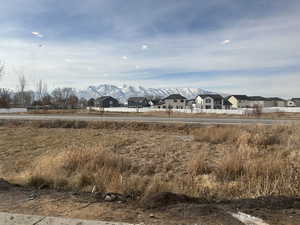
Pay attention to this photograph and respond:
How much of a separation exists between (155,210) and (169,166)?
200 inches

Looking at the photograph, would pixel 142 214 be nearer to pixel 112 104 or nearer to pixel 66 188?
pixel 66 188

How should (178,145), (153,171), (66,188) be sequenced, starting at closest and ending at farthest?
(66,188) → (153,171) → (178,145)

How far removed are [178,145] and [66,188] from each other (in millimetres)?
8059

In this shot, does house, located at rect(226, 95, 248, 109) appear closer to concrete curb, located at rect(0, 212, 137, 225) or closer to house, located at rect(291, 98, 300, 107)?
house, located at rect(291, 98, 300, 107)

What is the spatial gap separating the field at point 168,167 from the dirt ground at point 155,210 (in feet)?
1.82

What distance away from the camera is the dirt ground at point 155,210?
3344 millimetres

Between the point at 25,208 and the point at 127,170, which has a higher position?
the point at 25,208

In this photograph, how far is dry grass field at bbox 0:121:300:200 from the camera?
525 centimetres

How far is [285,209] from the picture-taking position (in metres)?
3.72

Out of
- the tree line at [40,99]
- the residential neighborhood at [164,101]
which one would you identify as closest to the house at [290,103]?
the residential neighborhood at [164,101]

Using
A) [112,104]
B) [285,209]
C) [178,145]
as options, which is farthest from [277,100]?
[285,209]

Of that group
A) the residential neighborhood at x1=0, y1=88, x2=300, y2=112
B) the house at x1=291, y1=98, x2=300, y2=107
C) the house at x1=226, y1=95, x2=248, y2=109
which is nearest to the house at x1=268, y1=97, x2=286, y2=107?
the residential neighborhood at x1=0, y1=88, x2=300, y2=112

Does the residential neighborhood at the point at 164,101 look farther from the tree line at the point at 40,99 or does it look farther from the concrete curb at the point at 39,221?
the concrete curb at the point at 39,221

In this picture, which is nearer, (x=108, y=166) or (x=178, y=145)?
(x=108, y=166)
